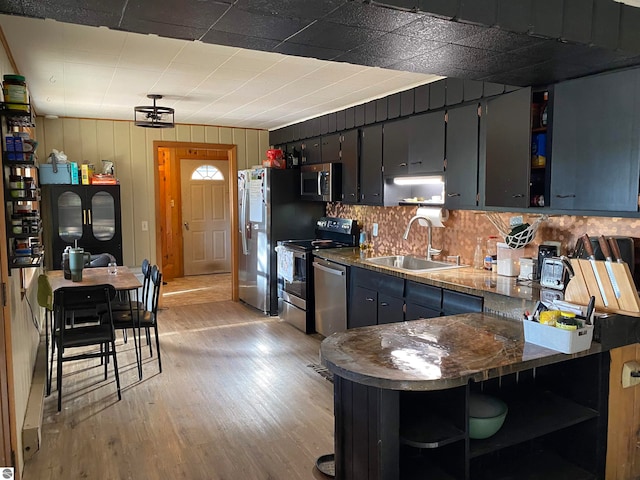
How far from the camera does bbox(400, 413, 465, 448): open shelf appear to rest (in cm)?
178

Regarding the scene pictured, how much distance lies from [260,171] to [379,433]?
14.6ft

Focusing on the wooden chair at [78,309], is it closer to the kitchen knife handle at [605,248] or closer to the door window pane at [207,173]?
the kitchen knife handle at [605,248]

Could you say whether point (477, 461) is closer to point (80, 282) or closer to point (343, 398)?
point (343, 398)

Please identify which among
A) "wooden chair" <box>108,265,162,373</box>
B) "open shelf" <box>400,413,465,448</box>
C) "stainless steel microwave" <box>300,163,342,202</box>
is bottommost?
"wooden chair" <box>108,265,162,373</box>

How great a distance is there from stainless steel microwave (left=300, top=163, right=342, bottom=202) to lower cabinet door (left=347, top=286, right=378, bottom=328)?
1281 millimetres

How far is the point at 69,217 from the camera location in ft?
18.0

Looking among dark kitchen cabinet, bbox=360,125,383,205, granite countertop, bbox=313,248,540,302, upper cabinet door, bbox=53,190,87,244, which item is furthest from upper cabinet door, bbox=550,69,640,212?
upper cabinet door, bbox=53,190,87,244

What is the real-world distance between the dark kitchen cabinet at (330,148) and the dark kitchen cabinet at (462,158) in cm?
171

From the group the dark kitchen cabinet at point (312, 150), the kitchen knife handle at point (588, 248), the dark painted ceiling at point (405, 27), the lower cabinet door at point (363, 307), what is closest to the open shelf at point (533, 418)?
the kitchen knife handle at point (588, 248)

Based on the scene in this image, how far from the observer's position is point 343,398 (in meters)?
2.03

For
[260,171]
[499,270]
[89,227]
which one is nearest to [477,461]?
[499,270]

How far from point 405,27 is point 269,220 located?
13.3 feet

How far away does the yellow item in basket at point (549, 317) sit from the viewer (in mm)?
2115

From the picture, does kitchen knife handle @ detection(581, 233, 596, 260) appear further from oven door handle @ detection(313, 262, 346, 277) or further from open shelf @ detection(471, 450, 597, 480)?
oven door handle @ detection(313, 262, 346, 277)
